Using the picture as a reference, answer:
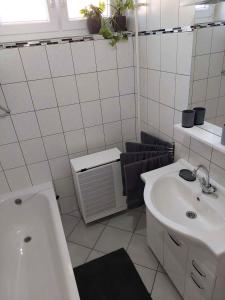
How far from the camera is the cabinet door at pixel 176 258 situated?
1.27 m

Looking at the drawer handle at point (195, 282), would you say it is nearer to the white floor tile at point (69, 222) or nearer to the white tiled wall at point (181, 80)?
the white tiled wall at point (181, 80)

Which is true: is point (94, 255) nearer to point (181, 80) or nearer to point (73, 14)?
point (181, 80)

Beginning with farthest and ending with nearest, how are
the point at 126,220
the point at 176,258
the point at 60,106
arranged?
the point at 126,220 < the point at 60,106 < the point at 176,258

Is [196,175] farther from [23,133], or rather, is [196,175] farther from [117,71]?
[23,133]

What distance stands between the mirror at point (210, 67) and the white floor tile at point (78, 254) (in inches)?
54.2

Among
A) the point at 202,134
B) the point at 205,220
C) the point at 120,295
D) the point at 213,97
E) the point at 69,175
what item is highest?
the point at 213,97

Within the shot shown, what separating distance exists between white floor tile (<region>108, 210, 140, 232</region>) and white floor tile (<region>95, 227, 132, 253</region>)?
0.05m

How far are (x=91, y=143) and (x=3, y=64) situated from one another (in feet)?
3.05

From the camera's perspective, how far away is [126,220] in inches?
83.1

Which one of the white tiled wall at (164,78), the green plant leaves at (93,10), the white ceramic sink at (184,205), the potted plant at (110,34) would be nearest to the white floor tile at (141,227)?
the white ceramic sink at (184,205)

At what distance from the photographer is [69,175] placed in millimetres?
2068

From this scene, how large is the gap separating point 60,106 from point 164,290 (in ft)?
5.14

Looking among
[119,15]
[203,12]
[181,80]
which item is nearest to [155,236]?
[181,80]

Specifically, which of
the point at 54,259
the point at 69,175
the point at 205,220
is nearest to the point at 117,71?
the point at 69,175
